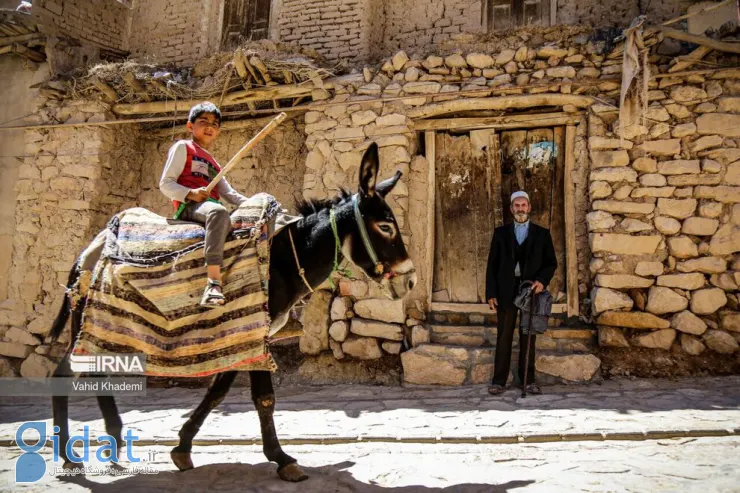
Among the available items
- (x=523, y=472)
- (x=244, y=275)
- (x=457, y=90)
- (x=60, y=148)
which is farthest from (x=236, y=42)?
(x=523, y=472)

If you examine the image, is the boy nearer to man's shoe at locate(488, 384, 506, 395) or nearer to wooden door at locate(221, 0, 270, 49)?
man's shoe at locate(488, 384, 506, 395)

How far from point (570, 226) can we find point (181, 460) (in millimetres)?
4479

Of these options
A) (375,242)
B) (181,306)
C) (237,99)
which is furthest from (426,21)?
(181,306)

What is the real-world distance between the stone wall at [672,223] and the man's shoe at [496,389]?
1253 mm

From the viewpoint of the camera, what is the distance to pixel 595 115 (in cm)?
528

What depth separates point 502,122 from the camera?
19.0 feet

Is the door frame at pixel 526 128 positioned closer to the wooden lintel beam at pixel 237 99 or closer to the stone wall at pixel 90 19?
the wooden lintel beam at pixel 237 99

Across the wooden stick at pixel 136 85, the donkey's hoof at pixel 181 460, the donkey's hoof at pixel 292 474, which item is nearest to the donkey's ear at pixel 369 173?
the donkey's hoof at pixel 292 474

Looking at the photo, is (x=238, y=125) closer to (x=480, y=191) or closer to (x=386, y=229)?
(x=480, y=191)

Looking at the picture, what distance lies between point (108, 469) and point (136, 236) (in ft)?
4.64

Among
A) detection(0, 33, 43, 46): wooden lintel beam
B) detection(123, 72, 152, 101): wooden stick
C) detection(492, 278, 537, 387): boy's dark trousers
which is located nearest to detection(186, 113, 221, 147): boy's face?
detection(492, 278, 537, 387): boy's dark trousers

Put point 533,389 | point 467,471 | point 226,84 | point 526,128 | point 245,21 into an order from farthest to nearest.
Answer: point 245,21 < point 226,84 < point 526,128 < point 533,389 < point 467,471

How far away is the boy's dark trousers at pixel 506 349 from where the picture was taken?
4578mm

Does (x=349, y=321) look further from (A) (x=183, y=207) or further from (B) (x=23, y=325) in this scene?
(B) (x=23, y=325)
